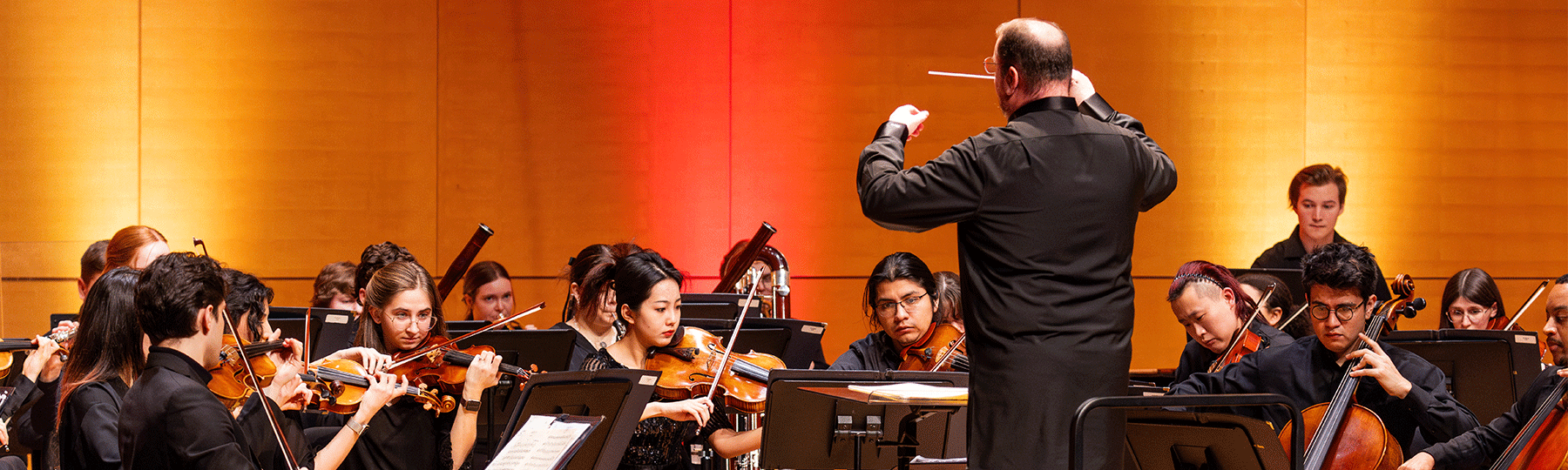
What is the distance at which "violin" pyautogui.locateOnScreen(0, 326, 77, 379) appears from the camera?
11.2 ft

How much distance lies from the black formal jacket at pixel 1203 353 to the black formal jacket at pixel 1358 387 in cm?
35

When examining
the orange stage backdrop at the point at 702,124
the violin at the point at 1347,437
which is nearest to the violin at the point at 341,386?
the violin at the point at 1347,437

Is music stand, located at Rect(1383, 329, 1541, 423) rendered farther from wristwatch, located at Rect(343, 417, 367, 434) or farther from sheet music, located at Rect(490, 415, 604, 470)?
wristwatch, located at Rect(343, 417, 367, 434)

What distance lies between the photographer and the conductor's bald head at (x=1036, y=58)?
184cm

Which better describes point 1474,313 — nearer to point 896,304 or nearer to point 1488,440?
point 1488,440

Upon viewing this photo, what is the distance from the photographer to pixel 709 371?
10.2ft

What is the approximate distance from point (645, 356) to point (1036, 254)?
1629 mm

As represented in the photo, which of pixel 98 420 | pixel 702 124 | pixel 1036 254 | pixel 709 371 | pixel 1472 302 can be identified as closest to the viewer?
pixel 1036 254

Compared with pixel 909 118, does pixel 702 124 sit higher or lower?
higher

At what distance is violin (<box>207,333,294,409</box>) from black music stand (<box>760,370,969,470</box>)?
1.17 metres

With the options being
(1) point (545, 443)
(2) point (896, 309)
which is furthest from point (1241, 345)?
(1) point (545, 443)

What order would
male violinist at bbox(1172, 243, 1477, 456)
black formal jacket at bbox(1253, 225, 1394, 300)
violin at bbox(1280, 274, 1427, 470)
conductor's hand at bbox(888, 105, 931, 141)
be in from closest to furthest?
1. conductor's hand at bbox(888, 105, 931, 141)
2. violin at bbox(1280, 274, 1427, 470)
3. male violinist at bbox(1172, 243, 1477, 456)
4. black formal jacket at bbox(1253, 225, 1394, 300)

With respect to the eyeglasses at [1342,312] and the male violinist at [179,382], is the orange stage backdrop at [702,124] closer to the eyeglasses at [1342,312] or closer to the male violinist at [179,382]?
the eyeglasses at [1342,312]

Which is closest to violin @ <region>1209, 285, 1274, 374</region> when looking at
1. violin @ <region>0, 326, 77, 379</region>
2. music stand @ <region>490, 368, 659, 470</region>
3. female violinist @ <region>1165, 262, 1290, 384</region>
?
female violinist @ <region>1165, 262, 1290, 384</region>
